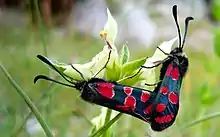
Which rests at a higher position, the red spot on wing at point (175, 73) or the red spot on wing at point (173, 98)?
the red spot on wing at point (175, 73)

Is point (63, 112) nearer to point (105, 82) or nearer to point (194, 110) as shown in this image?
point (105, 82)

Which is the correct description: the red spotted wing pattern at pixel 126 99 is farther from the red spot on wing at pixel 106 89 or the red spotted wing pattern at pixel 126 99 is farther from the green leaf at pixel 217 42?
Result: the green leaf at pixel 217 42

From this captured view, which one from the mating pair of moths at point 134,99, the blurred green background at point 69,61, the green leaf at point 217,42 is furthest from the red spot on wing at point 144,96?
the green leaf at point 217,42

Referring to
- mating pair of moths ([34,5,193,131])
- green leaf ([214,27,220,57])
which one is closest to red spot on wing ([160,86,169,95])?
mating pair of moths ([34,5,193,131])

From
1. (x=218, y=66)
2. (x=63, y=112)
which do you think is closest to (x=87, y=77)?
(x=63, y=112)

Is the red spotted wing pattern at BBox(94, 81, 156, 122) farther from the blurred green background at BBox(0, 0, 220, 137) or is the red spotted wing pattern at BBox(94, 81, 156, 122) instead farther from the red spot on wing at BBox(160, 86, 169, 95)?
the blurred green background at BBox(0, 0, 220, 137)

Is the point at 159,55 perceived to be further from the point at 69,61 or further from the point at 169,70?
the point at 69,61
